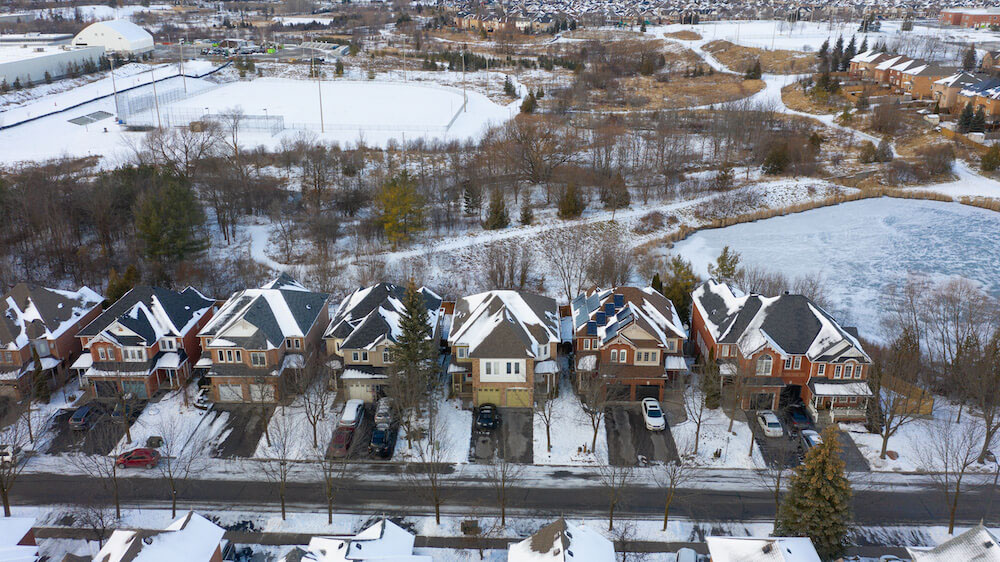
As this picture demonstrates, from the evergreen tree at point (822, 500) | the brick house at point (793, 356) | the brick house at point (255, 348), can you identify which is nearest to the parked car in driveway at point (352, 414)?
the brick house at point (255, 348)

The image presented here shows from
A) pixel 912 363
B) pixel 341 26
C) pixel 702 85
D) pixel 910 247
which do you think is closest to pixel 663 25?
pixel 702 85

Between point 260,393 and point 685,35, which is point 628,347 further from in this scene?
point 685,35

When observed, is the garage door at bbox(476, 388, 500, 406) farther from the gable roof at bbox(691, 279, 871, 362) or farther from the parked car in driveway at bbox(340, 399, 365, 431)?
the gable roof at bbox(691, 279, 871, 362)

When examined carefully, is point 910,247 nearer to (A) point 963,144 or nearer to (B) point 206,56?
(A) point 963,144

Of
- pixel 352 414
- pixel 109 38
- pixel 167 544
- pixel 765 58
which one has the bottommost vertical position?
pixel 352 414

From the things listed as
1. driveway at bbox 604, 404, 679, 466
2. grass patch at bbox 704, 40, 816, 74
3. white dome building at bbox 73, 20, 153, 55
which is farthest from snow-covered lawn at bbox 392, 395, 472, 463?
white dome building at bbox 73, 20, 153, 55

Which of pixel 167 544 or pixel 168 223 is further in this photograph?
pixel 168 223

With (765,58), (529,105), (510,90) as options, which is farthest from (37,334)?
(765,58)
